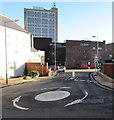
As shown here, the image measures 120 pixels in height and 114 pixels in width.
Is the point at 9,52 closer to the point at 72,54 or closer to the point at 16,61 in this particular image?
the point at 16,61

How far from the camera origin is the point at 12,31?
1037 inches

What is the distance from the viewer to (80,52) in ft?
198

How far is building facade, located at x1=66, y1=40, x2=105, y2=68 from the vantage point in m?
58.9

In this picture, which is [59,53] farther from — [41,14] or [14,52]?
[41,14]

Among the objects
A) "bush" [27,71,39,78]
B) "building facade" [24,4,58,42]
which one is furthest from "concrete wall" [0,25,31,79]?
"building facade" [24,4,58,42]

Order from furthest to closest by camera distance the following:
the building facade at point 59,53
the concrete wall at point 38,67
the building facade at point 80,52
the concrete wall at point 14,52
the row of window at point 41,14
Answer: the row of window at point 41,14 → the building facade at point 59,53 → the building facade at point 80,52 → the concrete wall at point 38,67 → the concrete wall at point 14,52

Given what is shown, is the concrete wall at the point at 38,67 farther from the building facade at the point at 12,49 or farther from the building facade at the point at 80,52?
the building facade at the point at 80,52

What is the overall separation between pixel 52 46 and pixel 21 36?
34.1m

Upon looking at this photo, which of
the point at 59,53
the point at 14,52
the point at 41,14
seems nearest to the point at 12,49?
the point at 14,52

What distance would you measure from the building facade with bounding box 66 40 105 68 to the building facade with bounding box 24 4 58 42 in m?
82.5

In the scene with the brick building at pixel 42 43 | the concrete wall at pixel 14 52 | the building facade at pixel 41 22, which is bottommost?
the concrete wall at pixel 14 52

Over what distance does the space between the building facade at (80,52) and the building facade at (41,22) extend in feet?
271

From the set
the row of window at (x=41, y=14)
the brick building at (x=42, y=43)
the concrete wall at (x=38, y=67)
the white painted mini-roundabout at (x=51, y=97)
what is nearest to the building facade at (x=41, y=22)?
the row of window at (x=41, y=14)

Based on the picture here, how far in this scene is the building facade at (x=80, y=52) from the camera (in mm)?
58906
